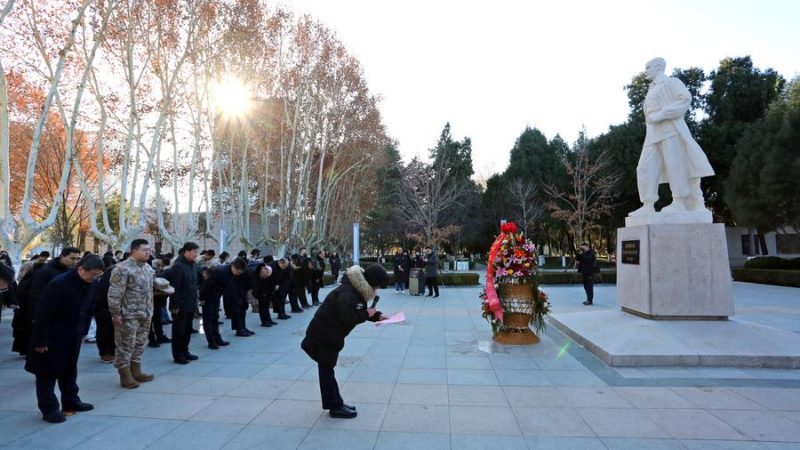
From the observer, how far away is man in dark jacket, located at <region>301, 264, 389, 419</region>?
4109 millimetres

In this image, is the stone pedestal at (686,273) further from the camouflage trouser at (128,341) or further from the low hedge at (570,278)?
the low hedge at (570,278)

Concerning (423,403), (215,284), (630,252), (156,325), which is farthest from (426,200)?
(423,403)

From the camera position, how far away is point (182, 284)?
6676 millimetres

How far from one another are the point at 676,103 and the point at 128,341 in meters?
9.23

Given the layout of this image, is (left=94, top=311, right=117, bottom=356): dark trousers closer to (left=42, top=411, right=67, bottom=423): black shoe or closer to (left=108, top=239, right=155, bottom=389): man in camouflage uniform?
(left=108, top=239, right=155, bottom=389): man in camouflage uniform

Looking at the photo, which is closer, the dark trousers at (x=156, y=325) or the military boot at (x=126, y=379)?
the military boot at (x=126, y=379)

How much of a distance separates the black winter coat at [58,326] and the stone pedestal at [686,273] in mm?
7919

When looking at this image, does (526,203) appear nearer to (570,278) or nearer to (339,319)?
(570,278)

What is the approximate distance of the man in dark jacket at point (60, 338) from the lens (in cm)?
427

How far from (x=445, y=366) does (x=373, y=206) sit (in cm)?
3397

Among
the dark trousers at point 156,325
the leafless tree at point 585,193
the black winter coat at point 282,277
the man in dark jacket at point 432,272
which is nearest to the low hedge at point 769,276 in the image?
the leafless tree at point 585,193

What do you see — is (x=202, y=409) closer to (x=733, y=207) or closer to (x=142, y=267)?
(x=142, y=267)

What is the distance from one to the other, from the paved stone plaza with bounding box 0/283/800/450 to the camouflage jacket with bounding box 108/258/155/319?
932mm

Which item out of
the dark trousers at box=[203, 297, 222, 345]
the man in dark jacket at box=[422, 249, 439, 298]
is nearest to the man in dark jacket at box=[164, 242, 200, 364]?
the dark trousers at box=[203, 297, 222, 345]
